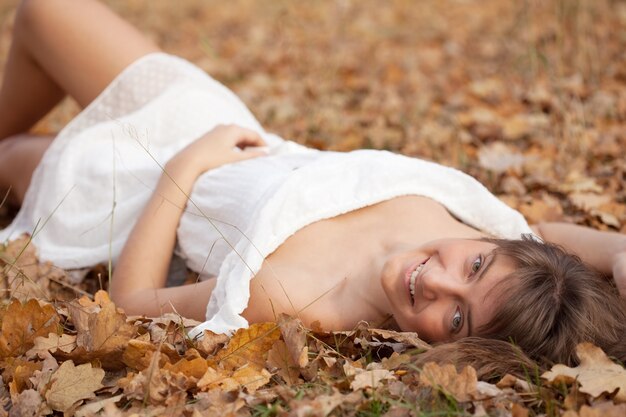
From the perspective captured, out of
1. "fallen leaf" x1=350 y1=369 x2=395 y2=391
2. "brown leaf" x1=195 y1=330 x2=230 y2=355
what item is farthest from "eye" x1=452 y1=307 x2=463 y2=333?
"brown leaf" x1=195 y1=330 x2=230 y2=355

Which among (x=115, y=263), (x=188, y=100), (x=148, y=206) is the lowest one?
(x=115, y=263)

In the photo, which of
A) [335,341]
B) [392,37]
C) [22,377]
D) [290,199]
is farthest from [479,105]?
[22,377]

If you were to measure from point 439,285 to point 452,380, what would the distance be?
32 cm

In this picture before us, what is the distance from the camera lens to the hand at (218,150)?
9.65ft

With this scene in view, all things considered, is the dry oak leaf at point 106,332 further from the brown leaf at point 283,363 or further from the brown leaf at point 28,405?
the brown leaf at point 283,363

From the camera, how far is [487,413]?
190 cm

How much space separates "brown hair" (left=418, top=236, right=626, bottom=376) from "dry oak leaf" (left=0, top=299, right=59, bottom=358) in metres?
1.08

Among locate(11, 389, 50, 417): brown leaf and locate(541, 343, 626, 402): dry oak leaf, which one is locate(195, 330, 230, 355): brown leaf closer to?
locate(11, 389, 50, 417): brown leaf

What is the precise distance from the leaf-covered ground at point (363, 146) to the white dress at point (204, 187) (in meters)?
0.18

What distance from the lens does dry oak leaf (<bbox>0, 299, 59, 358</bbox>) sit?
7.26 feet

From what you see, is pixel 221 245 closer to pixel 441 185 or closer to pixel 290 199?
pixel 290 199

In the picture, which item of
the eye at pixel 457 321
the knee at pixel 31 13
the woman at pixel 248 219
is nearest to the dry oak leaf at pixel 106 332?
the woman at pixel 248 219

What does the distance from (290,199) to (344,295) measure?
0.37 meters

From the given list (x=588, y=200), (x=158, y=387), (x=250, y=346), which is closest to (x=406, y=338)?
(x=250, y=346)
